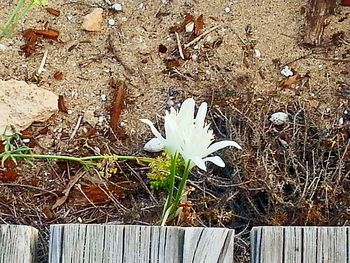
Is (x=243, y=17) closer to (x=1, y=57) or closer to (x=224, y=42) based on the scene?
(x=224, y=42)

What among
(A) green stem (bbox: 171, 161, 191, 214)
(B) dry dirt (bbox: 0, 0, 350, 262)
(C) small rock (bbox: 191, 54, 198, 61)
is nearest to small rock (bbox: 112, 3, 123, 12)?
(B) dry dirt (bbox: 0, 0, 350, 262)

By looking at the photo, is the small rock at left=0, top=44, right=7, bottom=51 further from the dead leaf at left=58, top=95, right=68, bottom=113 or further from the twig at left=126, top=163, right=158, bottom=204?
the twig at left=126, top=163, right=158, bottom=204

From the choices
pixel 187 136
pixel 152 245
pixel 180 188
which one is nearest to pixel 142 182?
pixel 180 188

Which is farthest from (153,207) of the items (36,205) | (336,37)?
(336,37)

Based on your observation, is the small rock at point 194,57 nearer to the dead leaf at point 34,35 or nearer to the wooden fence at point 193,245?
the dead leaf at point 34,35

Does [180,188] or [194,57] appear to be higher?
[194,57]

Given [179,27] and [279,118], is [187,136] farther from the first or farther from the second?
[179,27]

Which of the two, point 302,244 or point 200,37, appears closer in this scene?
point 302,244
